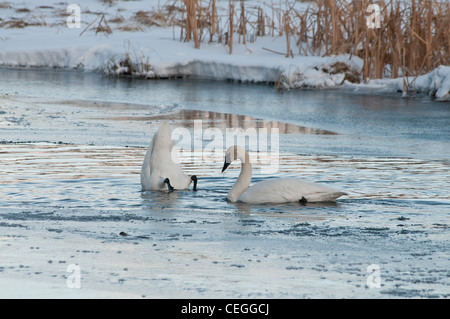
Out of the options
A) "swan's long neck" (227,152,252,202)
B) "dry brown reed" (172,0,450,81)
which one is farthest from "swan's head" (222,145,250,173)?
"dry brown reed" (172,0,450,81)

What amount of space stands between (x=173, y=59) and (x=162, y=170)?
11661mm

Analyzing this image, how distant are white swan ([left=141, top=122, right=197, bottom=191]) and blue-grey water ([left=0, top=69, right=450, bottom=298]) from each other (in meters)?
0.11

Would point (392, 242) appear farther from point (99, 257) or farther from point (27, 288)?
point (27, 288)

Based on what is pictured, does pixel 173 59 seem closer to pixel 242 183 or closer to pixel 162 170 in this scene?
pixel 162 170

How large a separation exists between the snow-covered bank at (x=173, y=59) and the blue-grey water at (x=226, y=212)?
3.96m

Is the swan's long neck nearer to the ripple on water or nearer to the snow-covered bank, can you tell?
the ripple on water

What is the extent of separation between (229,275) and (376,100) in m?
11.0

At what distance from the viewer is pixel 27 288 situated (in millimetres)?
4152

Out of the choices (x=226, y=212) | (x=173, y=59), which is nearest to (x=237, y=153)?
(x=226, y=212)

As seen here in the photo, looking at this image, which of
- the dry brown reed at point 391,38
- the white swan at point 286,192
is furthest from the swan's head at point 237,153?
the dry brown reed at point 391,38

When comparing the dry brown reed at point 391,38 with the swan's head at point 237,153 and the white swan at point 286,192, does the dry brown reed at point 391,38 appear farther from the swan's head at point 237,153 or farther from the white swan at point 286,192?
the white swan at point 286,192

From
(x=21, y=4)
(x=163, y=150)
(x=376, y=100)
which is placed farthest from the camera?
(x=21, y=4)

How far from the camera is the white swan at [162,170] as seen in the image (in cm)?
727

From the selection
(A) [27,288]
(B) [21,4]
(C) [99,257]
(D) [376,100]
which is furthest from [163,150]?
(B) [21,4]
